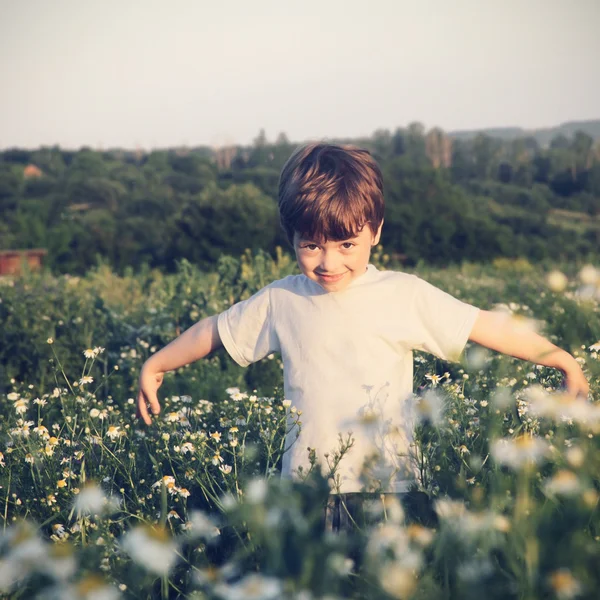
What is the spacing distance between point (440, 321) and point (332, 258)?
1.37 ft

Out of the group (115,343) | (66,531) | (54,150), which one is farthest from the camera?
(54,150)

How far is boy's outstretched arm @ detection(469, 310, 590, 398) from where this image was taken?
2420 millimetres

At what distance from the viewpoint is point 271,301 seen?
272 cm

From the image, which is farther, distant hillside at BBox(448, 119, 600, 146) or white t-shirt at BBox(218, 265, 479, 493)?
distant hillside at BBox(448, 119, 600, 146)

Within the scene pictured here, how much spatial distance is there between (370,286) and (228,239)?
21851mm

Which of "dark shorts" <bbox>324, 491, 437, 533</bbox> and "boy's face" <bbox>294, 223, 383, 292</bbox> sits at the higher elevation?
"boy's face" <bbox>294, 223, 383, 292</bbox>

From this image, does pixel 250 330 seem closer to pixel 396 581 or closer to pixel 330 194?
pixel 330 194

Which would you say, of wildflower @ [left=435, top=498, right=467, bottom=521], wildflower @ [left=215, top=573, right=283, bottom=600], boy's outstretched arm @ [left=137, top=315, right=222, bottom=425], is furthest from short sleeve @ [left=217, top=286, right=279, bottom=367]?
wildflower @ [left=215, top=573, right=283, bottom=600]

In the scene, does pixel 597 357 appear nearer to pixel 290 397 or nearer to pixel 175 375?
pixel 290 397

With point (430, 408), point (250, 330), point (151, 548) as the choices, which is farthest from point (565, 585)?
point (250, 330)

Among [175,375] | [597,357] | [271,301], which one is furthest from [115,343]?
[597,357]

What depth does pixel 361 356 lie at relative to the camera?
2.47m

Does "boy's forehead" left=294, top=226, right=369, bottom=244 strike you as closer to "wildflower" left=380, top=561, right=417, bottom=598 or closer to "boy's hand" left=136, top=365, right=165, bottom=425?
"boy's hand" left=136, top=365, right=165, bottom=425

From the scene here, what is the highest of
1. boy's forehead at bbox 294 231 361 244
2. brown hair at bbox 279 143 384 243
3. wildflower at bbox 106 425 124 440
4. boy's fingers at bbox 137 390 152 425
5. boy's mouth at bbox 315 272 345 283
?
brown hair at bbox 279 143 384 243
